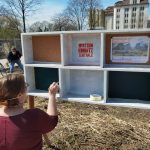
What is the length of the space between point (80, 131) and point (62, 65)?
4.29 feet

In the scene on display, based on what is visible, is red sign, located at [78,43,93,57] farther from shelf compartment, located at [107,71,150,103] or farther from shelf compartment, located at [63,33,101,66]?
shelf compartment, located at [107,71,150,103]

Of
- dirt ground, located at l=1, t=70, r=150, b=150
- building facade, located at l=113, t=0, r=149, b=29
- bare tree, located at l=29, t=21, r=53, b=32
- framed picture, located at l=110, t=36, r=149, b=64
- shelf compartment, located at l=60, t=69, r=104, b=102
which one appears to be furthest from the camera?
building facade, located at l=113, t=0, r=149, b=29

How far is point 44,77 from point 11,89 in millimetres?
2217

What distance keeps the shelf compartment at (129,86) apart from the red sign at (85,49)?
40 centimetres

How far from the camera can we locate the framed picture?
2.96 meters

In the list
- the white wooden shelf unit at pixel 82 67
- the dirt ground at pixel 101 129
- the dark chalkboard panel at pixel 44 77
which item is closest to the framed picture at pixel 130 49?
the white wooden shelf unit at pixel 82 67

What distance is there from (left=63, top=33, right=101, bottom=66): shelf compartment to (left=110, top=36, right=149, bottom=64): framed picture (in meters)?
0.22

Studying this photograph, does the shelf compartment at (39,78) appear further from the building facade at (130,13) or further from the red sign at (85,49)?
the building facade at (130,13)

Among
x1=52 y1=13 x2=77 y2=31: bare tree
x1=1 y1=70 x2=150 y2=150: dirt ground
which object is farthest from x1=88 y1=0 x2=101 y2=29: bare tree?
x1=1 y1=70 x2=150 y2=150: dirt ground

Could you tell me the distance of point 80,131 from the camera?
13.2 ft

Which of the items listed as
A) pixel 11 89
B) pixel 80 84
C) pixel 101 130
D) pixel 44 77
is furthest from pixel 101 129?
pixel 11 89

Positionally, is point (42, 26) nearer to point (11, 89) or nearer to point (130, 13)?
point (11, 89)

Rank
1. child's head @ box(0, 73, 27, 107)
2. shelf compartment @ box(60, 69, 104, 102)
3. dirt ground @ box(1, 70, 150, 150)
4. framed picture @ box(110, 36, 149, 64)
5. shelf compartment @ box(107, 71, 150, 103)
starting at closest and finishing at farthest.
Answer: child's head @ box(0, 73, 27, 107)
framed picture @ box(110, 36, 149, 64)
shelf compartment @ box(107, 71, 150, 103)
shelf compartment @ box(60, 69, 104, 102)
dirt ground @ box(1, 70, 150, 150)

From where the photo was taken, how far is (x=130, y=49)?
3.03m
